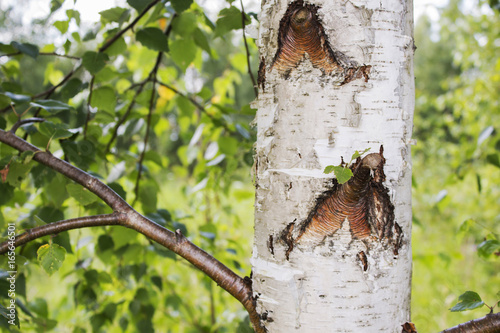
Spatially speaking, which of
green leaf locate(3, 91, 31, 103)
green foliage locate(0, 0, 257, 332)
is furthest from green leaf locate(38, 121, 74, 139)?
green leaf locate(3, 91, 31, 103)

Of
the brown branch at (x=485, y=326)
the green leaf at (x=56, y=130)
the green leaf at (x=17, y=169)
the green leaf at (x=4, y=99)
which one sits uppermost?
the green leaf at (x=4, y=99)

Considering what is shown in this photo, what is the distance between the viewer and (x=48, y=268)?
0.48m

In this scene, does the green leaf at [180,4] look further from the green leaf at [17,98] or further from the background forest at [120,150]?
the green leaf at [17,98]

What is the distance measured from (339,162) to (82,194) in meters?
0.36

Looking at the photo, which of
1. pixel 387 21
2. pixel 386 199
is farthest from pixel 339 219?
pixel 387 21

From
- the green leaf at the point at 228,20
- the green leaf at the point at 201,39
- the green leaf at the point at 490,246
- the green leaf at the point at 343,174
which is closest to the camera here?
the green leaf at the point at 343,174

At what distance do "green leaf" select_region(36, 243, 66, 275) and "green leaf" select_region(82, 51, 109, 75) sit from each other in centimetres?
36

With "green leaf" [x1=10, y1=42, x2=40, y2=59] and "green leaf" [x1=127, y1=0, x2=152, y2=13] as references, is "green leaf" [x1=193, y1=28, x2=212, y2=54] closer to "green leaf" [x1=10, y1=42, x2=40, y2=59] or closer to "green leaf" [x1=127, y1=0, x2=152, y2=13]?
"green leaf" [x1=127, y1=0, x2=152, y2=13]

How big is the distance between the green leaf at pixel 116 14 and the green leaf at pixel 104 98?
15 centimetres

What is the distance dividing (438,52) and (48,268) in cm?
1116

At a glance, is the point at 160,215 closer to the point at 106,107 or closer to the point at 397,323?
the point at 106,107

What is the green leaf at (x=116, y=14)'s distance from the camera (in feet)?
2.24

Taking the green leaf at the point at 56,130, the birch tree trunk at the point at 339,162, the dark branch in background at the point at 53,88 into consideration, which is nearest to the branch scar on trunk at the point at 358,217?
the birch tree trunk at the point at 339,162

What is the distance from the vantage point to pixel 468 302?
1.56 ft
